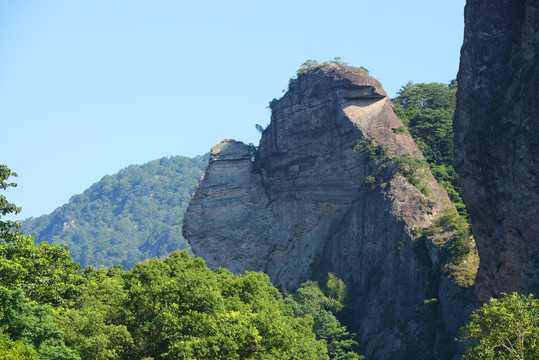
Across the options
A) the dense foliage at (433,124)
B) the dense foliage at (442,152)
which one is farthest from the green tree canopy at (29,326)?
the dense foliage at (433,124)

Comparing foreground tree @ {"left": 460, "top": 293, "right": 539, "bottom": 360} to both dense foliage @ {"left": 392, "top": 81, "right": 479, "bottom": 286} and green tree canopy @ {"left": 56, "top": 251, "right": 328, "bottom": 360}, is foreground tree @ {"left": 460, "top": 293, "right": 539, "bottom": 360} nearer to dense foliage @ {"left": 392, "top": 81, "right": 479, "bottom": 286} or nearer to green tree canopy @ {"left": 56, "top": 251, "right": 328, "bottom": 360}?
green tree canopy @ {"left": 56, "top": 251, "right": 328, "bottom": 360}

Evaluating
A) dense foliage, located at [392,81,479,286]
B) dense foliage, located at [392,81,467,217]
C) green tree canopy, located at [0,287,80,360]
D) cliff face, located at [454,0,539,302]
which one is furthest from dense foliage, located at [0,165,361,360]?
dense foliage, located at [392,81,467,217]

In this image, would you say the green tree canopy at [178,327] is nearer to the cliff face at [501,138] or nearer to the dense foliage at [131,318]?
the dense foliage at [131,318]

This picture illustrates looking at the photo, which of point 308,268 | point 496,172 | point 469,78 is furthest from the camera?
point 308,268

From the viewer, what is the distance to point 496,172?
46188 millimetres

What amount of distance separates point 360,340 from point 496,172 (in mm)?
28391

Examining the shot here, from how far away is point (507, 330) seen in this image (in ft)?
98.8

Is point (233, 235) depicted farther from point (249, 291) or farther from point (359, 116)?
point (249, 291)

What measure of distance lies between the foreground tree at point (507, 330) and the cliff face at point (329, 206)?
3413 centimetres

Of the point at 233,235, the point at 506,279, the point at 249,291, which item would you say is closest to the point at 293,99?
the point at 233,235

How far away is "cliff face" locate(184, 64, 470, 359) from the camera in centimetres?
7038

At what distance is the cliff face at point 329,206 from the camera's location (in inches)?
2771

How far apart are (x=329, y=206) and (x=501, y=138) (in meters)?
43.3

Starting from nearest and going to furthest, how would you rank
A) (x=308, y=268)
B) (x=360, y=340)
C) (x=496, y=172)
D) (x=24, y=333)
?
(x=24, y=333)
(x=496, y=172)
(x=360, y=340)
(x=308, y=268)
